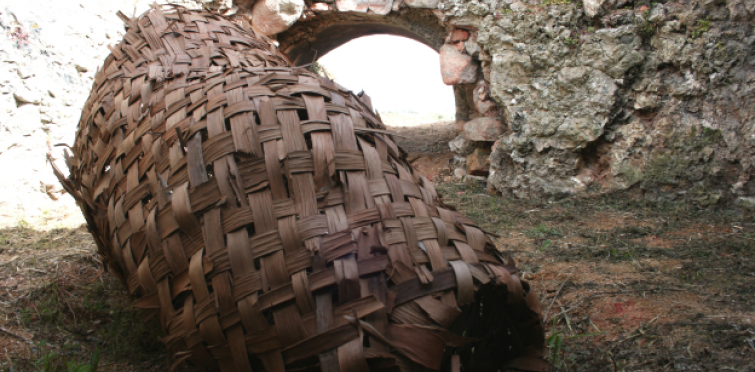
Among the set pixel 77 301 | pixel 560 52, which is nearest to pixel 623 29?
pixel 560 52

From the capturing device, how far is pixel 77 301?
60.0 inches

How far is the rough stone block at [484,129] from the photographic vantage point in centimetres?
394

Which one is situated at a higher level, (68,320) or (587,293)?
(68,320)

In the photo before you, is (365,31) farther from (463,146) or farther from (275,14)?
(463,146)

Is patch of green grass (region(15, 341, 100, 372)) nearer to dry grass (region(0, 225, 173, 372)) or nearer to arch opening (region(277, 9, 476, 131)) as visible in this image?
dry grass (region(0, 225, 173, 372))

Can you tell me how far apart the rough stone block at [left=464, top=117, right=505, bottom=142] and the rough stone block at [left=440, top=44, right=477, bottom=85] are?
367 millimetres

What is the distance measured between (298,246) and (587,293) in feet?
4.53

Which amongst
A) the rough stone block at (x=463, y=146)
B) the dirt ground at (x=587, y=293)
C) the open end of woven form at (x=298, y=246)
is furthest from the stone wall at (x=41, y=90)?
the rough stone block at (x=463, y=146)

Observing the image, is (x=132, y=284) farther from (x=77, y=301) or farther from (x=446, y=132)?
(x=446, y=132)

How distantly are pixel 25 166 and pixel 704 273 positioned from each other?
166 inches

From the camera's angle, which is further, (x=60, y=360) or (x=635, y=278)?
(x=635, y=278)

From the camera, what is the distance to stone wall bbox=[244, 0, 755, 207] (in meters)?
Result: 2.83

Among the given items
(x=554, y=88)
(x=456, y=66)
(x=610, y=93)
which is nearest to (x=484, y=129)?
(x=456, y=66)

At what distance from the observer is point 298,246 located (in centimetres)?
84
